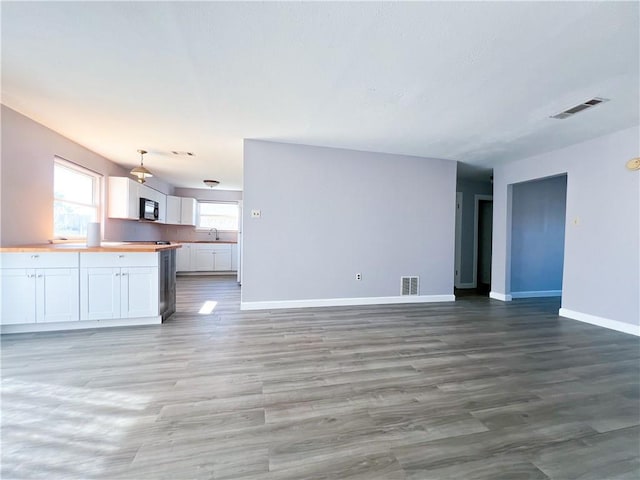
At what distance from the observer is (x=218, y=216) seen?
27.4ft

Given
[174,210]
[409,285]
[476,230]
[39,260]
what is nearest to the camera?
[39,260]

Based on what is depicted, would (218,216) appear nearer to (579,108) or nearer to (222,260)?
(222,260)

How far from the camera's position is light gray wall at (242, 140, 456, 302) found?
406cm

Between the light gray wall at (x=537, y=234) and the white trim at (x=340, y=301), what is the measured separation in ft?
5.52

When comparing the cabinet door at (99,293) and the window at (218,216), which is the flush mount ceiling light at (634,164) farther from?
the window at (218,216)

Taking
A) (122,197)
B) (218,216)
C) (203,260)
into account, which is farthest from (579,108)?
(218,216)

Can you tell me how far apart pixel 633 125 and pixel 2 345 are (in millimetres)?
7416

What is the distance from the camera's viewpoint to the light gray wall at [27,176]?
296 centimetres

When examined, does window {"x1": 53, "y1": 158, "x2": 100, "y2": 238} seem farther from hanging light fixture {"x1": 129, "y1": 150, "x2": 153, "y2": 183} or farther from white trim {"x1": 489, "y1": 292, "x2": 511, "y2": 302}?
white trim {"x1": 489, "y1": 292, "x2": 511, "y2": 302}

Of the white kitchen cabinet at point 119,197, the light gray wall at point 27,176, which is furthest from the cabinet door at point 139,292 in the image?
the white kitchen cabinet at point 119,197

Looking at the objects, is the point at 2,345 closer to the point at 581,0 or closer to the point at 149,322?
the point at 149,322

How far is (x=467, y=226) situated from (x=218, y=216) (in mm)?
7008

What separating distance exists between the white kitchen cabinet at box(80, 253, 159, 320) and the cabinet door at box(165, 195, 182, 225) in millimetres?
4402

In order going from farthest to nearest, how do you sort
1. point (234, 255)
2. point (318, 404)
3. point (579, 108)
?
point (234, 255) < point (579, 108) < point (318, 404)
